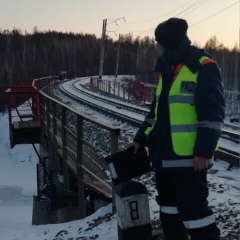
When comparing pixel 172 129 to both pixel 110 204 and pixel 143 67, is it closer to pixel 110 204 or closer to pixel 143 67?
pixel 110 204

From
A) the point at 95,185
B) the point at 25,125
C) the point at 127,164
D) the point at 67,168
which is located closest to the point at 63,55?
the point at 25,125

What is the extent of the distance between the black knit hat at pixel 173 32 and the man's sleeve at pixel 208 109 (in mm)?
302

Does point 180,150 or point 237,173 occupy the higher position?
point 180,150

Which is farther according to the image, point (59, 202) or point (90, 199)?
point (59, 202)

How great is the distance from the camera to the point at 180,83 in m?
2.90

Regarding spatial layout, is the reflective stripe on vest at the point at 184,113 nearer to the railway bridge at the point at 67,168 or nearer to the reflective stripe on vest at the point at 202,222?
the reflective stripe on vest at the point at 202,222

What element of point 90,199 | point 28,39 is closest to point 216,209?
point 90,199

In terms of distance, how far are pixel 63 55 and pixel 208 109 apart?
111564mm

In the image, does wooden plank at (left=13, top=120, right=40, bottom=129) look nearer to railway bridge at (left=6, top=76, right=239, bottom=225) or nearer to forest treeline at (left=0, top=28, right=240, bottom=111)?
railway bridge at (left=6, top=76, right=239, bottom=225)

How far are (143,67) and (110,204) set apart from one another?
104750 millimetres

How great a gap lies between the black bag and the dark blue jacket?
36 cm

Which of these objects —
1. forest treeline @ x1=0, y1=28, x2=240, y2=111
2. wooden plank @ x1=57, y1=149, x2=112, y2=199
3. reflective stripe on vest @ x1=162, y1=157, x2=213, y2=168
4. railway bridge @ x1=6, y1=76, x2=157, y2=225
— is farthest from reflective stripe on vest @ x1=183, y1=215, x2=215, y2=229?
forest treeline @ x1=0, y1=28, x2=240, y2=111

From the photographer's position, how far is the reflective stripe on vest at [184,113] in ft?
9.39

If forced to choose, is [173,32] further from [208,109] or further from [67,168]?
[67,168]
